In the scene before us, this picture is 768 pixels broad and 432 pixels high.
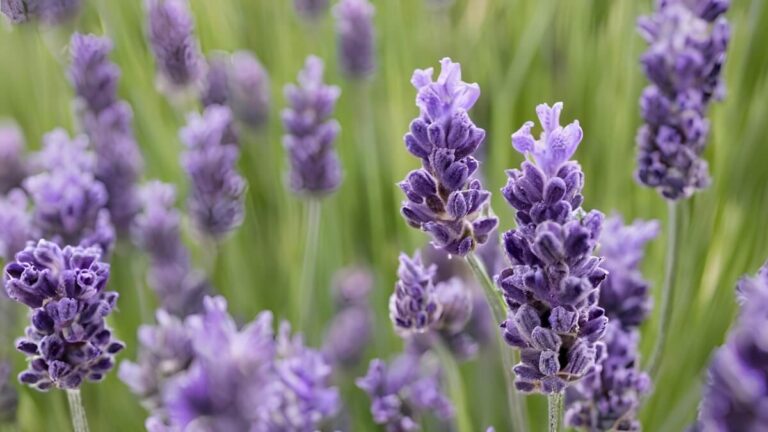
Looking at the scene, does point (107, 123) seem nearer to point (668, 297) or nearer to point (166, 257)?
point (166, 257)

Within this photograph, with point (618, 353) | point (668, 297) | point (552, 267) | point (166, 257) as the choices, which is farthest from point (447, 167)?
point (166, 257)

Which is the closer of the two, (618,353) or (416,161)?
(618,353)

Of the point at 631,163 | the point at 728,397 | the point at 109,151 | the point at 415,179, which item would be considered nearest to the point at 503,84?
the point at 631,163

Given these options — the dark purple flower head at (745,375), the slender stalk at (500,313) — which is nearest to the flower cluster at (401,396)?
the slender stalk at (500,313)

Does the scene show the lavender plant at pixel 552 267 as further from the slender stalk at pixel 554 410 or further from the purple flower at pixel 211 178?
the purple flower at pixel 211 178

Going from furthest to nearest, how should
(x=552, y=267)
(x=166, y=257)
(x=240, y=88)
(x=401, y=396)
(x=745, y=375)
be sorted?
(x=240, y=88) < (x=166, y=257) < (x=401, y=396) < (x=552, y=267) < (x=745, y=375)

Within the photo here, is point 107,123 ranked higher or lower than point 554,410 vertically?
higher
